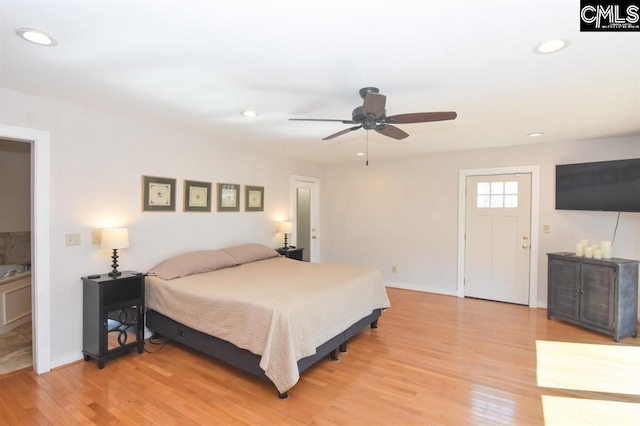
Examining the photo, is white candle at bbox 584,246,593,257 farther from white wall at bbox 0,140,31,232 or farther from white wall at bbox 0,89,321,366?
white wall at bbox 0,140,31,232

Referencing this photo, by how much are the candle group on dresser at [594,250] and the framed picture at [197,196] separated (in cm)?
476

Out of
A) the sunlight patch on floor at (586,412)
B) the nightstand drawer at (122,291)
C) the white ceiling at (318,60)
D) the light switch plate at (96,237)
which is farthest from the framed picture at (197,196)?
the sunlight patch on floor at (586,412)

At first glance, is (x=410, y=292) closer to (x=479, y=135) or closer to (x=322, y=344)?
(x=479, y=135)

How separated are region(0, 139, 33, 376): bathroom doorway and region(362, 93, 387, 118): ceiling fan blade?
3.88 m

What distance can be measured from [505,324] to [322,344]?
8.46ft

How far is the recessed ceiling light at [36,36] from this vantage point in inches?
67.1

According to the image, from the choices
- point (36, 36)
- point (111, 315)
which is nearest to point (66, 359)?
point (111, 315)

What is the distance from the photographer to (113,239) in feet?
9.77

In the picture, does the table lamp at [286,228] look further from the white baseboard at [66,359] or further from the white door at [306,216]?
the white baseboard at [66,359]

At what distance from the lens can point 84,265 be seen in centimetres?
303

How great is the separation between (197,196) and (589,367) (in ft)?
14.7

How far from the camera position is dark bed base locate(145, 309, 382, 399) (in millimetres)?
2539

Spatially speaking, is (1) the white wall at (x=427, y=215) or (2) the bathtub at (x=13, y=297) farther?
(1) the white wall at (x=427, y=215)

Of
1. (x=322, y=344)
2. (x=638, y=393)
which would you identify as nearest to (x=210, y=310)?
(x=322, y=344)
